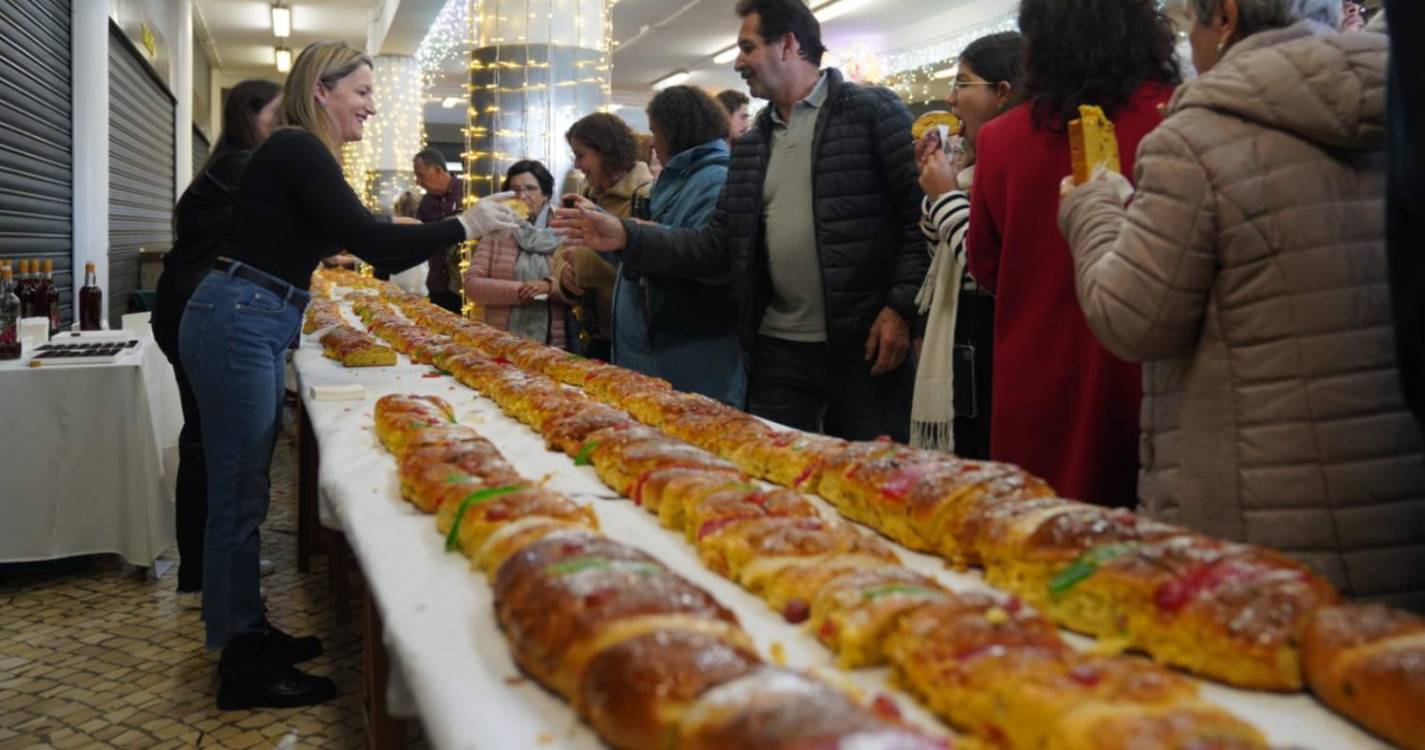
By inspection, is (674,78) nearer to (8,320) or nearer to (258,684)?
(8,320)

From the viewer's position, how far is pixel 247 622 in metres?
3.06

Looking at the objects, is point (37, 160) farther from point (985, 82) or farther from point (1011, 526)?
point (1011, 526)

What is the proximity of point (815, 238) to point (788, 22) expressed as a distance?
0.71 metres

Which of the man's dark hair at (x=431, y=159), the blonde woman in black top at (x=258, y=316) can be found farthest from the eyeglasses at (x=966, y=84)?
the man's dark hair at (x=431, y=159)

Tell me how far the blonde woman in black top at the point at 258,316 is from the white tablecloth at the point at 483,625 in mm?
578

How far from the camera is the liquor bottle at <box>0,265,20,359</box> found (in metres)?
4.20

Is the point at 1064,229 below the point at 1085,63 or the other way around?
below

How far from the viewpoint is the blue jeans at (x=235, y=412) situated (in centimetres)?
287

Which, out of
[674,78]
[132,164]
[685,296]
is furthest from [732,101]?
[674,78]

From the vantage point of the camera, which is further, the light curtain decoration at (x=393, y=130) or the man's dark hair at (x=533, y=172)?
the light curtain decoration at (x=393, y=130)

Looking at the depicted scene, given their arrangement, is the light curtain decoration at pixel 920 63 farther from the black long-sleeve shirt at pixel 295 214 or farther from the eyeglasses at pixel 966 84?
the black long-sleeve shirt at pixel 295 214

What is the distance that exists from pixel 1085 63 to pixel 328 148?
6.84 feet

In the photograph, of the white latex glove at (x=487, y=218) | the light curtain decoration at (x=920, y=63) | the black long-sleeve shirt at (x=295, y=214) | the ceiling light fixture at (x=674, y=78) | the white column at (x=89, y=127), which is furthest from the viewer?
Result: the ceiling light fixture at (x=674, y=78)

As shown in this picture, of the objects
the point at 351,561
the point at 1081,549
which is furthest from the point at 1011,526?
the point at 351,561
